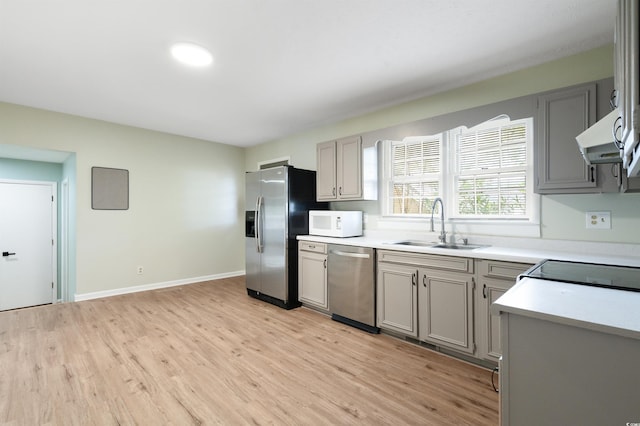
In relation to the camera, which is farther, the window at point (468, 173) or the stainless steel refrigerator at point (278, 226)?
the stainless steel refrigerator at point (278, 226)

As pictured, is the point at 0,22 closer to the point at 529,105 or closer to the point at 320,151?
the point at 320,151

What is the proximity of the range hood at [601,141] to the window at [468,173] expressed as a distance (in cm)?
92

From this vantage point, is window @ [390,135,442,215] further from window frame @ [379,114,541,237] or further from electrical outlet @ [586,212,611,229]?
electrical outlet @ [586,212,611,229]

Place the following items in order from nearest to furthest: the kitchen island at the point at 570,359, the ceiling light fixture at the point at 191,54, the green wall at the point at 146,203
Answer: the kitchen island at the point at 570,359 < the ceiling light fixture at the point at 191,54 < the green wall at the point at 146,203

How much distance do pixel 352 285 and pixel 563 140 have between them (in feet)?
7.18

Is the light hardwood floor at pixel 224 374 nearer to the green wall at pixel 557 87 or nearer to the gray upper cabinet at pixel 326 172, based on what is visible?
the green wall at pixel 557 87

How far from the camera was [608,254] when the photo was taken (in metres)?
2.28

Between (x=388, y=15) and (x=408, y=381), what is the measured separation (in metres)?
2.55

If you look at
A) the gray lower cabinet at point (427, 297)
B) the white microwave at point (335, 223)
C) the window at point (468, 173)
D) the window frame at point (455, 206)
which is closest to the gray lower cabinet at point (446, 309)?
the gray lower cabinet at point (427, 297)

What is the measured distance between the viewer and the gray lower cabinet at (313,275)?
3564 millimetres

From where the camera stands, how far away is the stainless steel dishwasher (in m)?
3.07

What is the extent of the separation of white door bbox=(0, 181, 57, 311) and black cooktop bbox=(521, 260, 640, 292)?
6.68 metres

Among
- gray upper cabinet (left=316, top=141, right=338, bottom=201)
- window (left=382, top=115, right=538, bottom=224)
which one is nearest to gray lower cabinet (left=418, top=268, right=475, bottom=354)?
window (left=382, top=115, right=538, bottom=224)

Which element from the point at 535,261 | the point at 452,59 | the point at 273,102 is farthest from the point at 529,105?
the point at 273,102
